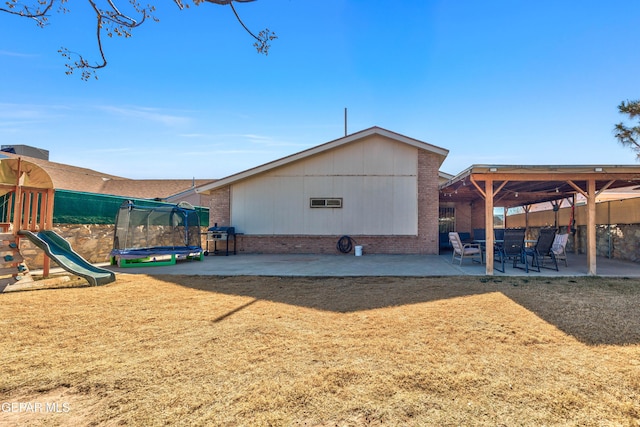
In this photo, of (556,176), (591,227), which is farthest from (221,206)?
(591,227)

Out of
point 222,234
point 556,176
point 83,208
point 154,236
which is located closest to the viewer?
point 556,176

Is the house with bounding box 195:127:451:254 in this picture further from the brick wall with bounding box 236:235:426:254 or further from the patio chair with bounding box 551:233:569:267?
the patio chair with bounding box 551:233:569:267

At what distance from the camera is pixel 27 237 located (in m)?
6.27

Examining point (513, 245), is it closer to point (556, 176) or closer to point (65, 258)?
point (556, 176)

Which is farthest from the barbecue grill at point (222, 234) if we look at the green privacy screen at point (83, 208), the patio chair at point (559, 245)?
the patio chair at point (559, 245)

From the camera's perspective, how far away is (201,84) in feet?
31.9

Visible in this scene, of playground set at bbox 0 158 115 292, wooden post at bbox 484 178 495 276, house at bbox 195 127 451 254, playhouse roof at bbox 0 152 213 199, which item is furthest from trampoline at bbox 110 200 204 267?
playhouse roof at bbox 0 152 213 199

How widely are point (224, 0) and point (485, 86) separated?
9.73m

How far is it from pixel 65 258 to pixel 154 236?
15.1 feet

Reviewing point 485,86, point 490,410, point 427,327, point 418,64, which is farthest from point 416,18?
point 490,410

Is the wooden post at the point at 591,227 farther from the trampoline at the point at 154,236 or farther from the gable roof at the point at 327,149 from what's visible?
the trampoline at the point at 154,236

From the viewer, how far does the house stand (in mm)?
11820

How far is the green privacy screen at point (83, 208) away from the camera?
8836 mm

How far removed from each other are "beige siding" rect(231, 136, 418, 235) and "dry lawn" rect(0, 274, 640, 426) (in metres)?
7.01
